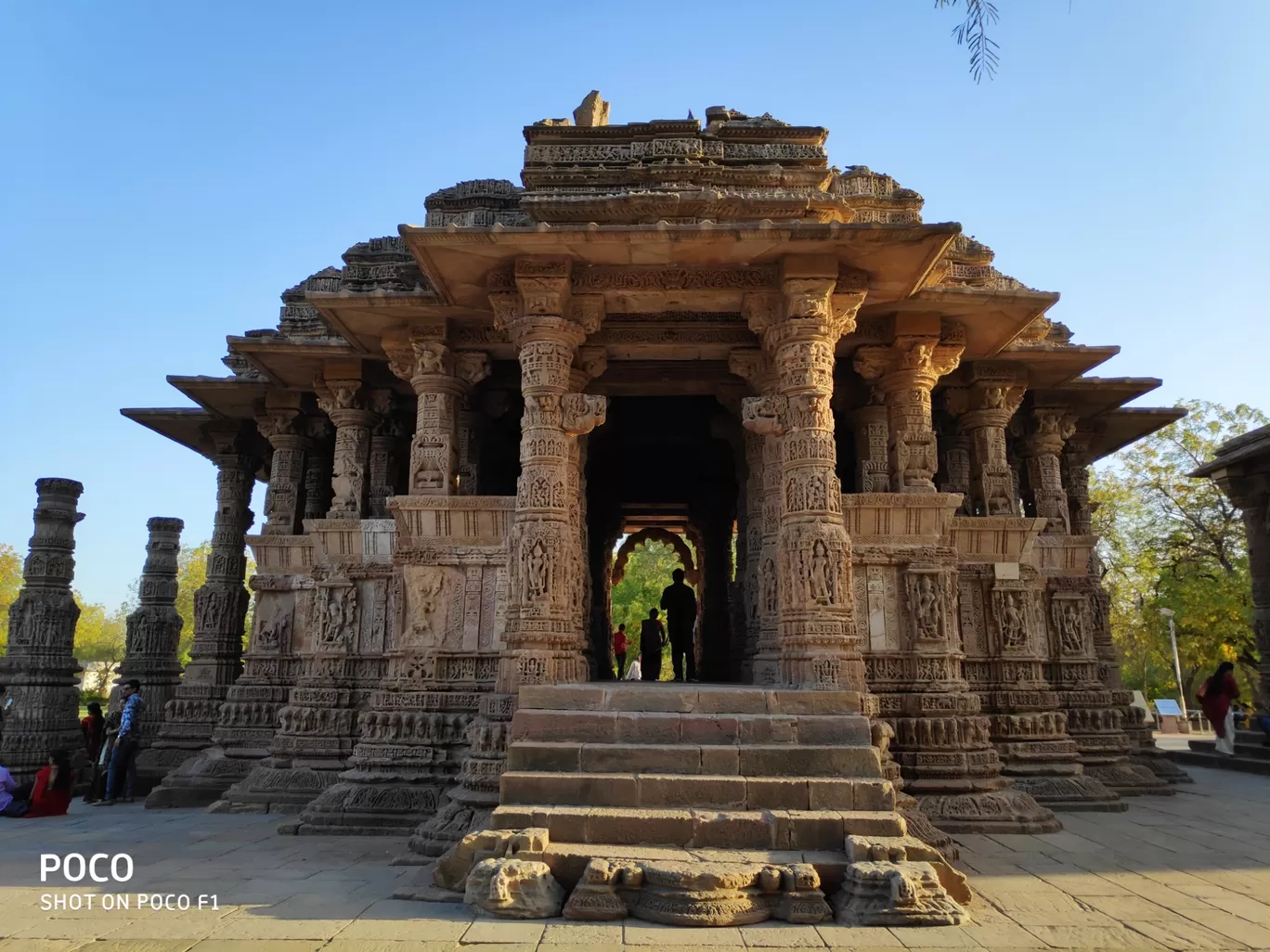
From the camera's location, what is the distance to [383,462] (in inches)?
439

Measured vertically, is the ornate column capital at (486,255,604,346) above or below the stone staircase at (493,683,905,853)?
above

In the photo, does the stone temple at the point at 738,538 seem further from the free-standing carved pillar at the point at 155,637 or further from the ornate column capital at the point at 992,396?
the free-standing carved pillar at the point at 155,637

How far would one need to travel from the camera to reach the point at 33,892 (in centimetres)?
560

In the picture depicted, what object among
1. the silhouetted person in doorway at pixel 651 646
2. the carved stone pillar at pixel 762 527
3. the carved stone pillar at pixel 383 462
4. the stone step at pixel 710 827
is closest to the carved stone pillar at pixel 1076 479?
the carved stone pillar at pixel 762 527

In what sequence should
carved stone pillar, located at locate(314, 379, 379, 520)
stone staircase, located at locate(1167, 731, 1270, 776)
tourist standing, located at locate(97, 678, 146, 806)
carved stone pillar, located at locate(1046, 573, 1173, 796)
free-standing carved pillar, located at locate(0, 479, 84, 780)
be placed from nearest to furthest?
carved stone pillar, located at locate(1046, 573, 1173, 796)
carved stone pillar, located at locate(314, 379, 379, 520)
tourist standing, located at locate(97, 678, 146, 806)
free-standing carved pillar, located at locate(0, 479, 84, 780)
stone staircase, located at locate(1167, 731, 1270, 776)

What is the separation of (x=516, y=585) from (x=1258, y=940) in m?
5.35

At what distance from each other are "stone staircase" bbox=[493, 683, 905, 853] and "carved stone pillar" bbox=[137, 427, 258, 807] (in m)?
6.42

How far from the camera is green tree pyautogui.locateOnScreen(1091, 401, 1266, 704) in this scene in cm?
2300

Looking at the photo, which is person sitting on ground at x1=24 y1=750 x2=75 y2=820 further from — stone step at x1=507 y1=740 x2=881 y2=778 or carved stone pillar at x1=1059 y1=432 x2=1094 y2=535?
carved stone pillar at x1=1059 y1=432 x2=1094 y2=535

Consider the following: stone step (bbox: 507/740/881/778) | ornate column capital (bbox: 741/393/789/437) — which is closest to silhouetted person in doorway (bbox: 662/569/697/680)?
ornate column capital (bbox: 741/393/789/437)

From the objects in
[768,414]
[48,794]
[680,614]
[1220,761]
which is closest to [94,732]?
[48,794]

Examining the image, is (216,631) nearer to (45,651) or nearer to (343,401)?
(45,651)

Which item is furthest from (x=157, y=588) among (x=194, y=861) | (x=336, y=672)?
(x=194, y=861)

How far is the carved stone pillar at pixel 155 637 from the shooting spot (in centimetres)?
1366
